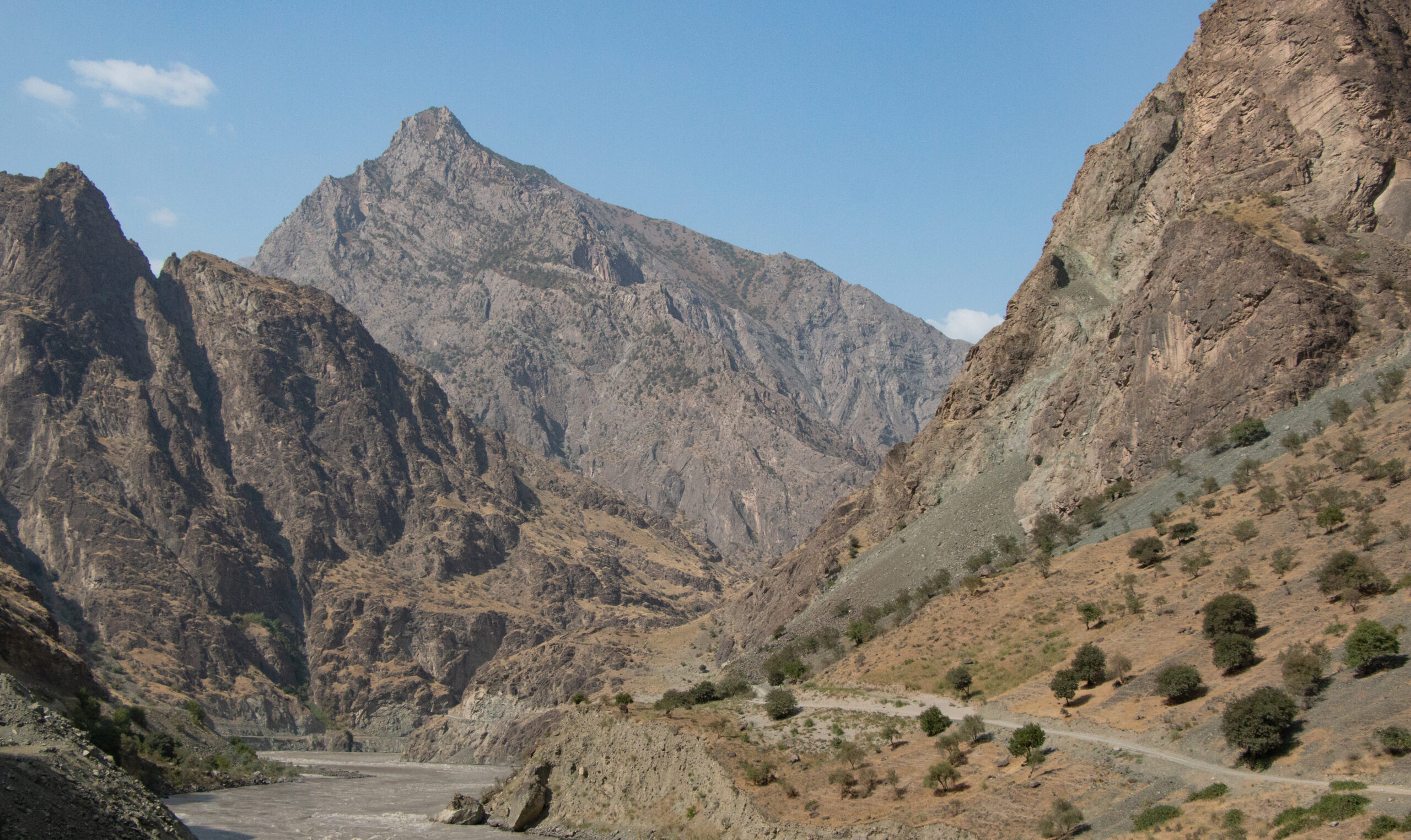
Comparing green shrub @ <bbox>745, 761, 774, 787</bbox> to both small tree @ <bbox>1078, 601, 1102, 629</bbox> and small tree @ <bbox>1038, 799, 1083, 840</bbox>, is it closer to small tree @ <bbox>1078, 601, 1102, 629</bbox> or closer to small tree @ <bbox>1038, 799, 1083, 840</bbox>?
small tree @ <bbox>1038, 799, 1083, 840</bbox>

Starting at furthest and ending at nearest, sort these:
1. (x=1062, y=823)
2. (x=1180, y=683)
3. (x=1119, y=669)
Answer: (x=1119, y=669) → (x=1180, y=683) → (x=1062, y=823)

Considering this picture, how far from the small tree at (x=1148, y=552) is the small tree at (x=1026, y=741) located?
1768cm

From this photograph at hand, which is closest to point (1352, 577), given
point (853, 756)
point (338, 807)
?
point (853, 756)

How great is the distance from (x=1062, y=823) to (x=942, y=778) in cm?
616

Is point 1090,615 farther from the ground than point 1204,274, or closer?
closer

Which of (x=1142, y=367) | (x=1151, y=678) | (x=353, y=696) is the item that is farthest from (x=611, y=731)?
(x=353, y=696)

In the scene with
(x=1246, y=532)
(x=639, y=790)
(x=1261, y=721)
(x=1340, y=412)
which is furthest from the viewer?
(x=1340, y=412)

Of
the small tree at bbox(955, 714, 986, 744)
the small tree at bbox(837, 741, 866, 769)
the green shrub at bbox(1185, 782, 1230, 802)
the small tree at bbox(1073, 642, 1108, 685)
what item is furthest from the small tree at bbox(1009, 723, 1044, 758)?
the green shrub at bbox(1185, 782, 1230, 802)

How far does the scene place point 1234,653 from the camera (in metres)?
38.8

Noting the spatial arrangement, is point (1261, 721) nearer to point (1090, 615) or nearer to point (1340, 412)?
point (1090, 615)

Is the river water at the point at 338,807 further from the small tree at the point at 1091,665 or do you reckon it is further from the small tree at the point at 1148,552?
the small tree at the point at 1148,552

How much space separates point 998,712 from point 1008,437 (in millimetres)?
45544

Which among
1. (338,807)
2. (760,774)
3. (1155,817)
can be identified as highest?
(1155,817)

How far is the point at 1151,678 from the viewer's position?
139 ft
